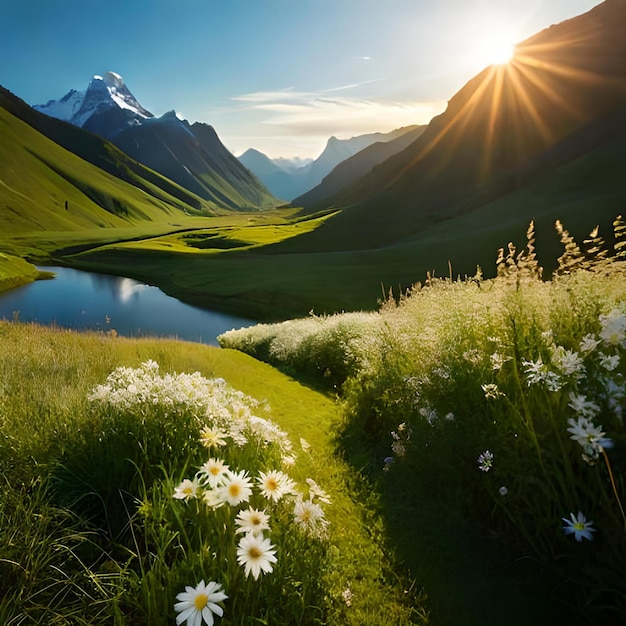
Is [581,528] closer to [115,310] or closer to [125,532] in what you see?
[125,532]

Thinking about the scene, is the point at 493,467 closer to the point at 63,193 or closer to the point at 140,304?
the point at 140,304

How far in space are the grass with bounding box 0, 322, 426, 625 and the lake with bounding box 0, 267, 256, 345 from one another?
116ft

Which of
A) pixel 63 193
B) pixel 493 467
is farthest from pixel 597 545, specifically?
pixel 63 193

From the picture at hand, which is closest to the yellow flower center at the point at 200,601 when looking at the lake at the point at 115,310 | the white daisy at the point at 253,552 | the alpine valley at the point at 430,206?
the white daisy at the point at 253,552

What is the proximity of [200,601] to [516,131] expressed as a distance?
151045mm

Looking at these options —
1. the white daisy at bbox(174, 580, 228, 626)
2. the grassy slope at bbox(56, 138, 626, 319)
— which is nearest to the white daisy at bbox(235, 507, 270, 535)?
the white daisy at bbox(174, 580, 228, 626)

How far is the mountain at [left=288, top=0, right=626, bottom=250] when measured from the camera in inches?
4464

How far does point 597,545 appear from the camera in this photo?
4.20 meters

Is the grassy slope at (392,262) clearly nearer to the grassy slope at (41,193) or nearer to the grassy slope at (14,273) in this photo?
the grassy slope at (14,273)

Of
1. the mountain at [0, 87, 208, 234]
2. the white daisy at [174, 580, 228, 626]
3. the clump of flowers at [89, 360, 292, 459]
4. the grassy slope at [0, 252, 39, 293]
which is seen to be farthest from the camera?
the mountain at [0, 87, 208, 234]

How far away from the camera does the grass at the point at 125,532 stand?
3.40 m

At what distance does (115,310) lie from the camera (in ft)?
183

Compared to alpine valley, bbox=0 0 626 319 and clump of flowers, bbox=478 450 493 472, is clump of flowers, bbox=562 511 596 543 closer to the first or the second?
clump of flowers, bbox=478 450 493 472

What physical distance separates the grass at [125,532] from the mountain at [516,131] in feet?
340
